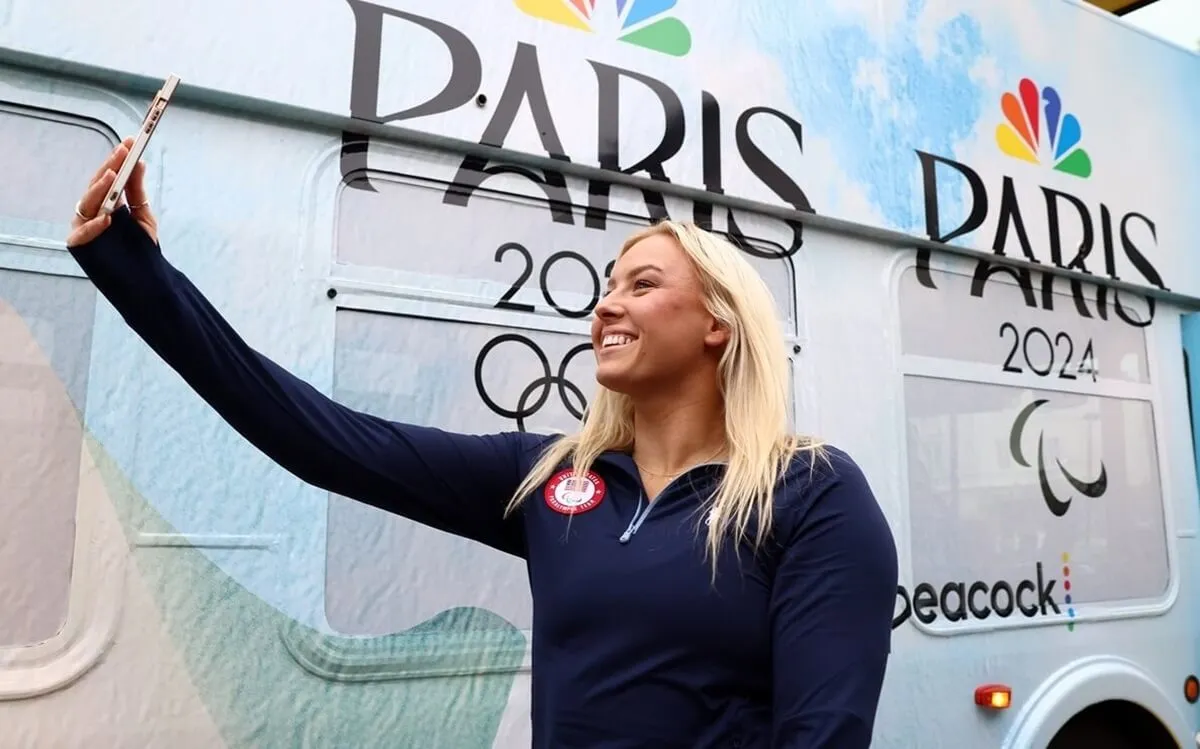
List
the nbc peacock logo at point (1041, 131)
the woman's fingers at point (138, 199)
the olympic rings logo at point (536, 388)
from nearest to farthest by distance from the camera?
the woman's fingers at point (138, 199), the olympic rings logo at point (536, 388), the nbc peacock logo at point (1041, 131)

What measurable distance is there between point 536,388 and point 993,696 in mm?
1412

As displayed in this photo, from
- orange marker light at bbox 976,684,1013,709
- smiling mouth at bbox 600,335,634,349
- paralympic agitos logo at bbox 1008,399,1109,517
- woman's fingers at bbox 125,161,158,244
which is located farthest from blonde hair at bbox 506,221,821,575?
paralympic agitos logo at bbox 1008,399,1109,517

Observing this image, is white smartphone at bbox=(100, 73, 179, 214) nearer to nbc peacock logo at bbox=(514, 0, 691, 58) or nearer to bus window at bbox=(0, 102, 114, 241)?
bus window at bbox=(0, 102, 114, 241)

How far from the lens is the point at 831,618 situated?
108 cm

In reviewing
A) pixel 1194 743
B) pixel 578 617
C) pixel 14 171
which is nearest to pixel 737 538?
pixel 578 617

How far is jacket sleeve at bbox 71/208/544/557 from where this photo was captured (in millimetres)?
1124

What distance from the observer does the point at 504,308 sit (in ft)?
6.34

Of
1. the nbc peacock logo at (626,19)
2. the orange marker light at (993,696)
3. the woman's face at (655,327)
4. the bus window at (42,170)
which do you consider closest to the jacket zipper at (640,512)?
the woman's face at (655,327)

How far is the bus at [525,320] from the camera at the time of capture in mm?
1561

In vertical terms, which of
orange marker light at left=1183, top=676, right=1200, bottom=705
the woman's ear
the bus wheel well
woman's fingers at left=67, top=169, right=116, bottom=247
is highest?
woman's fingers at left=67, top=169, right=116, bottom=247

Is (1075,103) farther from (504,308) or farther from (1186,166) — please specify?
(504,308)

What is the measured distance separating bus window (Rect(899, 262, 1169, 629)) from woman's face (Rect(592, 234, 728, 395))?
1.29 metres

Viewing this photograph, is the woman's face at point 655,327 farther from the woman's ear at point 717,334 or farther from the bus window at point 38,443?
the bus window at point 38,443

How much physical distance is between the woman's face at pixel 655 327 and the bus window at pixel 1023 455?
1295mm
